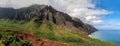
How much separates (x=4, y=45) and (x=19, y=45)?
464 inches

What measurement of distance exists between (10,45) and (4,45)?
6017mm

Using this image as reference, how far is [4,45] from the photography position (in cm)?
19525

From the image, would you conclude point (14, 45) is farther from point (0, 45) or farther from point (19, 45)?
point (0, 45)

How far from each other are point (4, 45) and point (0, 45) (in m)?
10.8

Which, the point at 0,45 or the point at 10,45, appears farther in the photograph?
the point at 10,45

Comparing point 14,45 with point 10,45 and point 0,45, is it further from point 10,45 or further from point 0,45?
point 0,45

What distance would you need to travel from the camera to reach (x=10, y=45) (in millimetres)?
199875

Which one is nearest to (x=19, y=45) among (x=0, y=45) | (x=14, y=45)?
(x=14, y=45)

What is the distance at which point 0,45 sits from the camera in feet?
605

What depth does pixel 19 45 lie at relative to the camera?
650ft

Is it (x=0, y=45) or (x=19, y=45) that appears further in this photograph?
(x=19, y=45)

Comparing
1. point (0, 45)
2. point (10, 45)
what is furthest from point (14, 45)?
point (0, 45)

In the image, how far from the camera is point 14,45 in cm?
19938

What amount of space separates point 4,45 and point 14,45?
828cm
